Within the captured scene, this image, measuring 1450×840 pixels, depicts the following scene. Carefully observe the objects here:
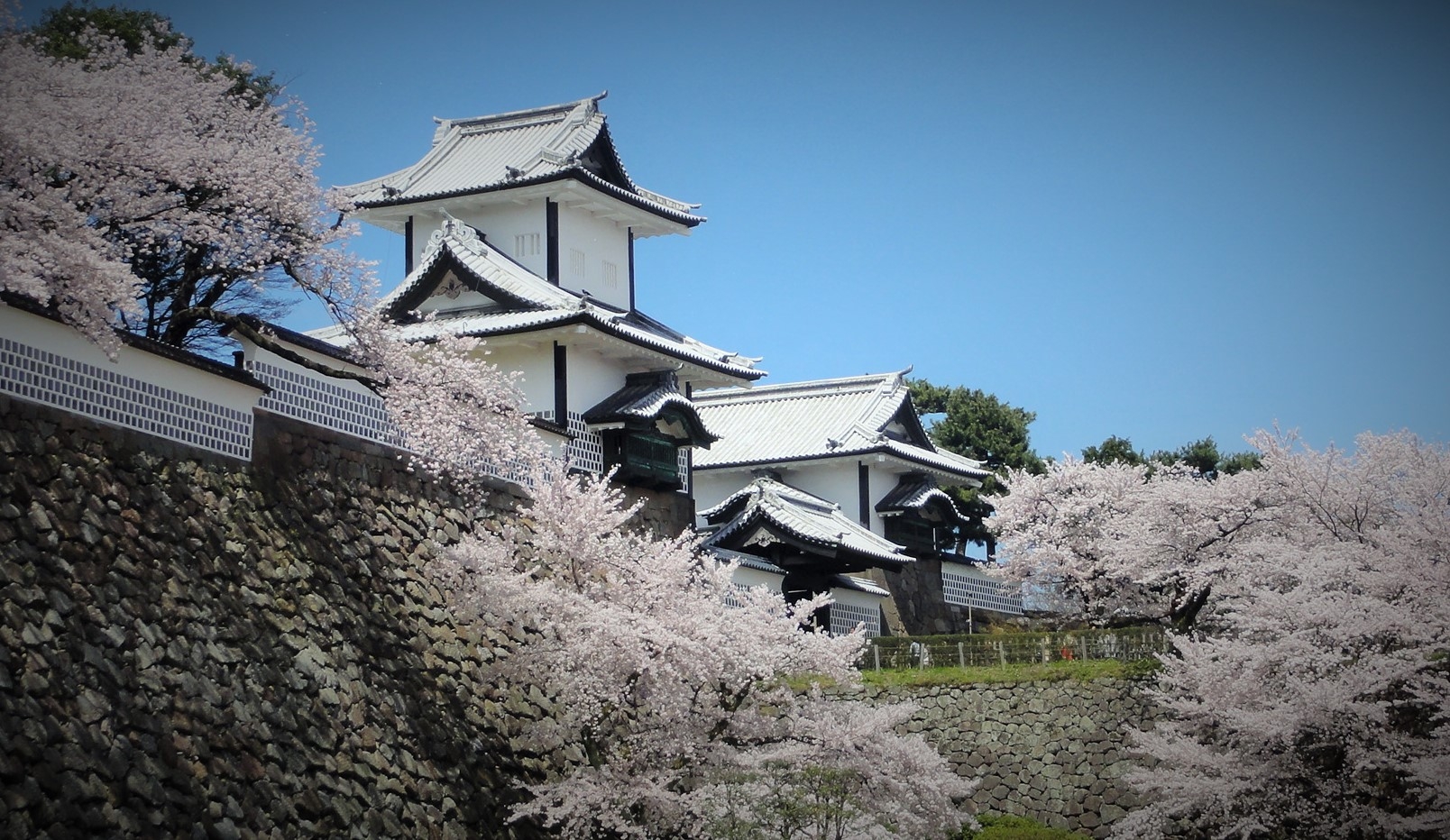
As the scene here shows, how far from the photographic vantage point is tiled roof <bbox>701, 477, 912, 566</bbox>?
30.0 m

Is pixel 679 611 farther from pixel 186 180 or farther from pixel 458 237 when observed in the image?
pixel 458 237

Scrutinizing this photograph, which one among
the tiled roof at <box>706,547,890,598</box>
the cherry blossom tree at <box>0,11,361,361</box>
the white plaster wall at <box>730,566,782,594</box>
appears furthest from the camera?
the tiled roof at <box>706,547,890,598</box>

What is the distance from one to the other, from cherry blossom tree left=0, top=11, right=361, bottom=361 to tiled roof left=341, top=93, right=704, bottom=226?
9511mm

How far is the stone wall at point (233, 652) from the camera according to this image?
13055 millimetres

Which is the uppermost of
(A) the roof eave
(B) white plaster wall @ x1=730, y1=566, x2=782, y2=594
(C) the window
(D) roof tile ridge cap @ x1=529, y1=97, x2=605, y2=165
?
(D) roof tile ridge cap @ x1=529, y1=97, x2=605, y2=165

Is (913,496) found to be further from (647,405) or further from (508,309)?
(508,309)

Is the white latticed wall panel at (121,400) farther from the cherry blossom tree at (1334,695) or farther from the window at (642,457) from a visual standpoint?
the cherry blossom tree at (1334,695)

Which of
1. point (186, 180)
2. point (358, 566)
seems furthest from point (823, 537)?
point (186, 180)

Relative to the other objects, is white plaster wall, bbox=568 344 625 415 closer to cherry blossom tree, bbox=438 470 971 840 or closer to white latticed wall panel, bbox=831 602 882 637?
cherry blossom tree, bbox=438 470 971 840

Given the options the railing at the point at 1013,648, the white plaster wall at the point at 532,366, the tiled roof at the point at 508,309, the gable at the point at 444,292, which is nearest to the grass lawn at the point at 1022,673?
the railing at the point at 1013,648

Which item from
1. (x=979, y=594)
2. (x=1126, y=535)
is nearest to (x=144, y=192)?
(x=1126, y=535)


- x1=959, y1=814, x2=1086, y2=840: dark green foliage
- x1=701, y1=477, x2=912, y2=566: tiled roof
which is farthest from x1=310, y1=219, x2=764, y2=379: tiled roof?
x1=959, y1=814, x2=1086, y2=840: dark green foliage

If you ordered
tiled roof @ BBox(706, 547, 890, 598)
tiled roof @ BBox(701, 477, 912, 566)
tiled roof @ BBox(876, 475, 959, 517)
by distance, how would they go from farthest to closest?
tiled roof @ BBox(876, 475, 959, 517) → tiled roof @ BBox(701, 477, 912, 566) → tiled roof @ BBox(706, 547, 890, 598)

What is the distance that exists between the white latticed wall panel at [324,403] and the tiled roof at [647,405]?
6.48 m
